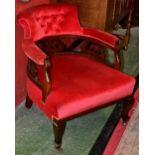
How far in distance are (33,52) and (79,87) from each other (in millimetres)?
437

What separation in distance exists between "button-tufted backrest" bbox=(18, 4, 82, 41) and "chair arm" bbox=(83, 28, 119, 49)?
9cm

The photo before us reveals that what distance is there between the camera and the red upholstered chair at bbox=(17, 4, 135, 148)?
196 centimetres

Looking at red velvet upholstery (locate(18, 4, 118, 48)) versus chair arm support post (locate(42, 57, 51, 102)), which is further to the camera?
red velvet upholstery (locate(18, 4, 118, 48))

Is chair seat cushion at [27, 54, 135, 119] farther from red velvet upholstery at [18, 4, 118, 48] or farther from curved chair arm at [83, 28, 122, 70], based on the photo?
red velvet upholstery at [18, 4, 118, 48]

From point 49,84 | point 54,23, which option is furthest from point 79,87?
point 54,23

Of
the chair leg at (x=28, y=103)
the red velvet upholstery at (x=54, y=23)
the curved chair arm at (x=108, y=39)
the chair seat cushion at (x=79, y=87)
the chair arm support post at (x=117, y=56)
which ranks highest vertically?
the red velvet upholstery at (x=54, y=23)

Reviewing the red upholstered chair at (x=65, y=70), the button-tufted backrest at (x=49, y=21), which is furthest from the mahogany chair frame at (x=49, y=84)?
the button-tufted backrest at (x=49, y=21)

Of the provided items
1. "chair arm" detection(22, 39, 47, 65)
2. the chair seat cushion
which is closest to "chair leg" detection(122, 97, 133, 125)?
the chair seat cushion

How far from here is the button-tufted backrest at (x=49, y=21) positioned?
2.20 metres

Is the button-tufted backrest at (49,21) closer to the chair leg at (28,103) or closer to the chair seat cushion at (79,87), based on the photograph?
the chair seat cushion at (79,87)

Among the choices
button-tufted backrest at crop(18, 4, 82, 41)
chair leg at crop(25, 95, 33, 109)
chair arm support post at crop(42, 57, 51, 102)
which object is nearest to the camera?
chair arm support post at crop(42, 57, 51, 102)

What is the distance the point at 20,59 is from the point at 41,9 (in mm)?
527
